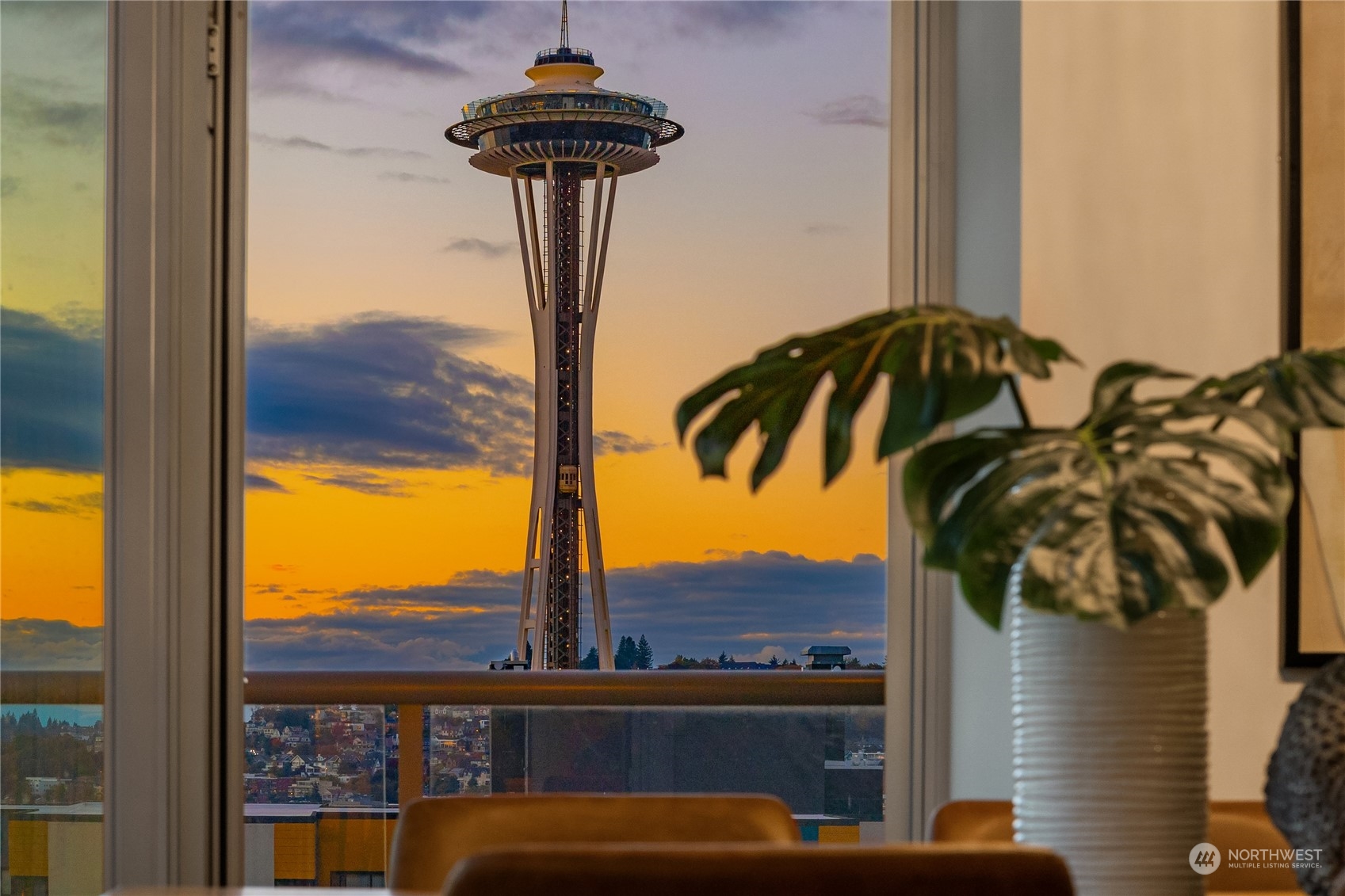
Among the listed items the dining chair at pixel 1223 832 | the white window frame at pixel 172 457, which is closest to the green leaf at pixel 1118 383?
the dining chair at pixel 1223 832

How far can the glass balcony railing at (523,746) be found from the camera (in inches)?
120

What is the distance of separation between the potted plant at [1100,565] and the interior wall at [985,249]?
1200 millimetres

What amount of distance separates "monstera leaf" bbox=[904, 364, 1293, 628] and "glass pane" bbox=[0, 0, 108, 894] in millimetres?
1543

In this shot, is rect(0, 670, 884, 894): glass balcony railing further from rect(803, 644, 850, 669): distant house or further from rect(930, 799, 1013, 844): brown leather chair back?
rect(930, 799, 1013, 844): brown leather chair back

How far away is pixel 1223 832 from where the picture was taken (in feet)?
4.86

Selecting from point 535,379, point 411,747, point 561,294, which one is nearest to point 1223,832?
point 411,747

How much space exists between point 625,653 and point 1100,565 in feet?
10.2

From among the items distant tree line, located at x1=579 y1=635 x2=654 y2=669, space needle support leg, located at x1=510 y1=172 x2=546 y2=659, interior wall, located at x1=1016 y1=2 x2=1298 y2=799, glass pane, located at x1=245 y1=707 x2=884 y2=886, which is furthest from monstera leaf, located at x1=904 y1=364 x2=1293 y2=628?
space needle support leg, located at x1=510 y1=172 x2=546 y2=659

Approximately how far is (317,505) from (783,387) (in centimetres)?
293

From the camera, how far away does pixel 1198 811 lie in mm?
981

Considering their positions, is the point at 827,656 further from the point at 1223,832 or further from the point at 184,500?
the point at 1223,832

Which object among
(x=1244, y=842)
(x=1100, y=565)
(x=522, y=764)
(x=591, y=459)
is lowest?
(x=522, y=764)

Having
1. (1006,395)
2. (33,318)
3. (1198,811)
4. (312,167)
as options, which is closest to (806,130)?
(312,167)

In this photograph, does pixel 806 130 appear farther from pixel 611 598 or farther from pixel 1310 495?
pixel 1310 495
